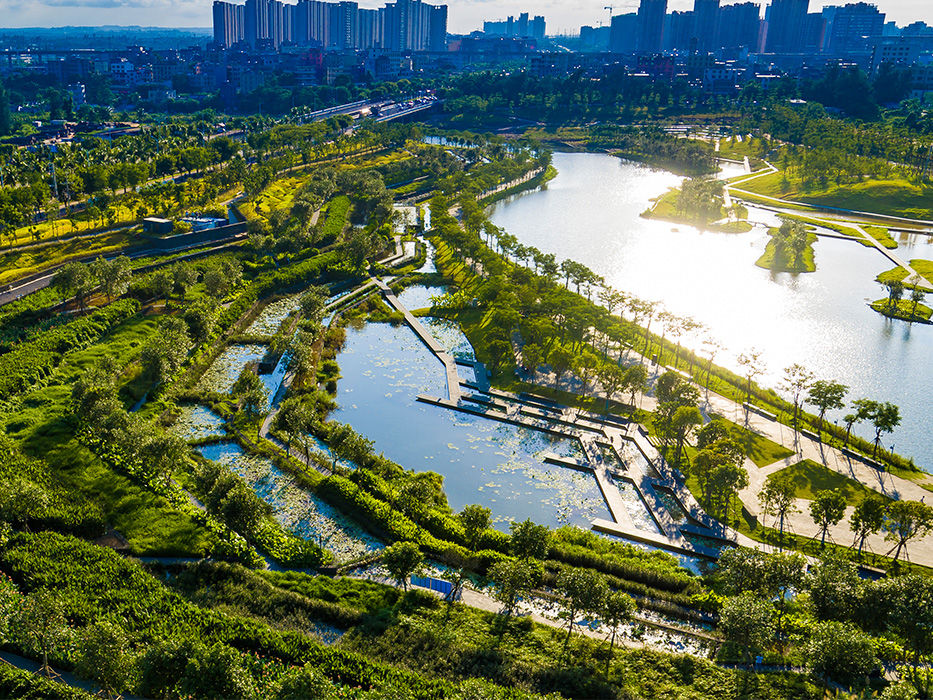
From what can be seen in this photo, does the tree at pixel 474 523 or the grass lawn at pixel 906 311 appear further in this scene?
the grass lawn at pixel 906 311

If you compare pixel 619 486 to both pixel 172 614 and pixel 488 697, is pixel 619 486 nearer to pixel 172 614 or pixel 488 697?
pixel 488 697

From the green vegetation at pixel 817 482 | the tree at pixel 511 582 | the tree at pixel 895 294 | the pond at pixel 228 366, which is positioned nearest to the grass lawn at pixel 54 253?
the pond at pixel 228 366

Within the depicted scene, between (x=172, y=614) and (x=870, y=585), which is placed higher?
(x=870, y=585)

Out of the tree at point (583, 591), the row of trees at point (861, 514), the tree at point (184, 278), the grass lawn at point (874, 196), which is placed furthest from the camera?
the grass lawn at point (874, 196)

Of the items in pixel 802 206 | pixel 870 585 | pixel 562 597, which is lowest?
pixel 562 597

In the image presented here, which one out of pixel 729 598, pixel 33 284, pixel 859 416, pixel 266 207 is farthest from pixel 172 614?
pixel 266 207

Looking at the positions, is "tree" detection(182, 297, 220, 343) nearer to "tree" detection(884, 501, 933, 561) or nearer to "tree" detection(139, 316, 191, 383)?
"tree" detection(139, 316, 191, 383)

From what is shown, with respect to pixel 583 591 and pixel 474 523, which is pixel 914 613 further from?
pixel 474 523

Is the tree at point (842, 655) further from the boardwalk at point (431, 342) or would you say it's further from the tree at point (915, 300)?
the tree at point (915, 300)
